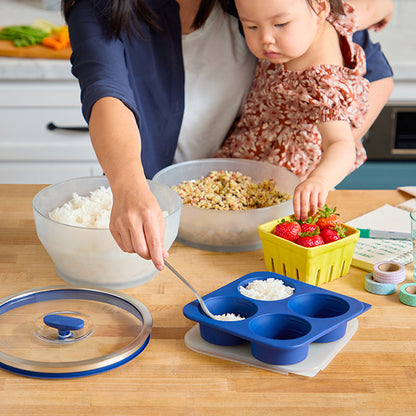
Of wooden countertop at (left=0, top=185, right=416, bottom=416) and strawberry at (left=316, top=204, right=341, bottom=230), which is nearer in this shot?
wooden countertop at (left=0, top=185, right=416, bottom=416)

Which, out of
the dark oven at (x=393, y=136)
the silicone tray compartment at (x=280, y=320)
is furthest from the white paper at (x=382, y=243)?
the dark oven at (x=393, y=136)

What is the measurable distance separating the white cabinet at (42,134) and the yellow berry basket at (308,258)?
1.52 meters

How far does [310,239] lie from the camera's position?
3.34ft

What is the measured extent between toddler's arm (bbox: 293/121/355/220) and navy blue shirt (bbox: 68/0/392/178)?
14.1 inches

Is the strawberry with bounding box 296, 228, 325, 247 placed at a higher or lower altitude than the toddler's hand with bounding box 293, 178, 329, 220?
lower

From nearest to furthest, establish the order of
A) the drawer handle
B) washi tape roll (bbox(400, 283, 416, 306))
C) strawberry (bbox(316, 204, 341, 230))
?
washi tape roll (bbox(400, 283, 416, 306)) → strawberry (bbox(316, 204, 341, 230)) → the drawer handle

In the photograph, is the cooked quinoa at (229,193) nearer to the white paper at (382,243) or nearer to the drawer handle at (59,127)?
the white paper at (382,243)

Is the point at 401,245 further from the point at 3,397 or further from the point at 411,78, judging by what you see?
the point at 411,78

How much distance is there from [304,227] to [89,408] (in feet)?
1.70

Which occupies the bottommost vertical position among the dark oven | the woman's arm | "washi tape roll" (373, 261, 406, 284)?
the dark oven

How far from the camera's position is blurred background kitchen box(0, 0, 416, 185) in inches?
90.1

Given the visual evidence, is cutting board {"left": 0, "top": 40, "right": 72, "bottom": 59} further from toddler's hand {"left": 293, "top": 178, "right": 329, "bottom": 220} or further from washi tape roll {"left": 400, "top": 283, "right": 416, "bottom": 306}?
washi tape roll {"left": 400, "top": 283, "right": 416, "bottom": 306}

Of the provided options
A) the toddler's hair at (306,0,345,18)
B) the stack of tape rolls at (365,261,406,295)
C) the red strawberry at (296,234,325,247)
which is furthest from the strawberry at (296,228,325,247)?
the toddler's hair at (306,0,345,18)

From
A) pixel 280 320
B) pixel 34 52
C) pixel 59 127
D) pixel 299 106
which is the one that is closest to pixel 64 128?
pixel 59 127
